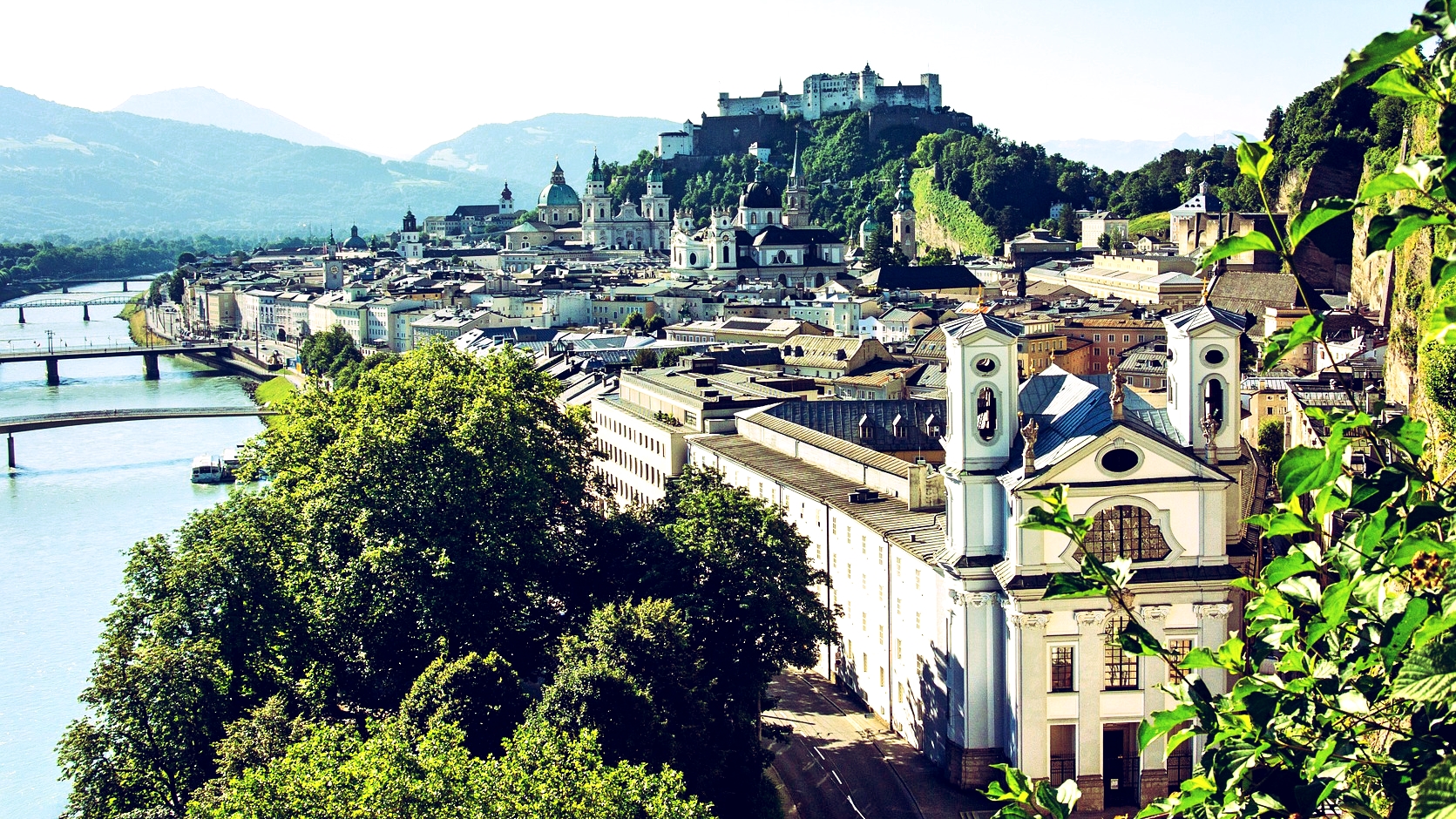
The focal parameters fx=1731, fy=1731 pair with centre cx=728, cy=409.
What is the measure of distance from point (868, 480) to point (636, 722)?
25.8 feet

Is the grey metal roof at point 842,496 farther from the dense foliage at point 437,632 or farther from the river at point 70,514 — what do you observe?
the river at point 70,514

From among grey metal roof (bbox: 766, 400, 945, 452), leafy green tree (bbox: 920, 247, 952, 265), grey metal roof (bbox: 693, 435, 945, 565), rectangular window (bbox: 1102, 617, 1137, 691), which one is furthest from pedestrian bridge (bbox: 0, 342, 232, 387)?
rectangular window (bbox: 1102, 617, 1137, 691)

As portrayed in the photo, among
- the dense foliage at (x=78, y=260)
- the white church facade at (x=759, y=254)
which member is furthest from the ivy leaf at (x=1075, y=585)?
the dense foliage at (x=78, y=260)

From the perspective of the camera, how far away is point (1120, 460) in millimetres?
17594

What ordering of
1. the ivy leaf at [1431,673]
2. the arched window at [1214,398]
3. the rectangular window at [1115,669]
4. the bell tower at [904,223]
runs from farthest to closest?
the bell tower at [904,223]
the arched window at [1214,398]
the rectangular window at [1115,669]
the ivy leaf at [1431,673]

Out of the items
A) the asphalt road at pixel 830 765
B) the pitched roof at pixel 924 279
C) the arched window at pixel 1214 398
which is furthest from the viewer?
the pitched roof at pixel 924 279

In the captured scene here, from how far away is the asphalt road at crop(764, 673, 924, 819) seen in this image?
17797 mm

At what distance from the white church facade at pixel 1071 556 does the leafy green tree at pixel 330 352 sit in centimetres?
4570

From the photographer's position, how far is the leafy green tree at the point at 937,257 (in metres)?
79.2

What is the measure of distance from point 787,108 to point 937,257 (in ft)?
120

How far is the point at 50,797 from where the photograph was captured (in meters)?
20.5

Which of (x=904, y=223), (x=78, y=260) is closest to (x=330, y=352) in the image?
(x=904, y=223)

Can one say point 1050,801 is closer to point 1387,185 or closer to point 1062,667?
point 1387,185

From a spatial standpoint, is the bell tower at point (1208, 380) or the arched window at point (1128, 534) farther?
the bell tower at point (1208, 380)
